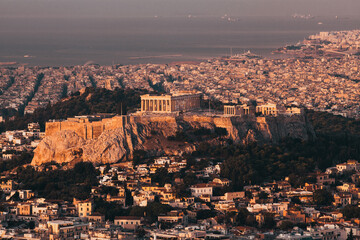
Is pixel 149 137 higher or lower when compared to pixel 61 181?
higher

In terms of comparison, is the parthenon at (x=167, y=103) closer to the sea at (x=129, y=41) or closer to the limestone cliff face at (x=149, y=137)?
the limestone cliff face at (x=149, y=137)

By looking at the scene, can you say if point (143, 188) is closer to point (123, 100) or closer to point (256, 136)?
point (256, 136)

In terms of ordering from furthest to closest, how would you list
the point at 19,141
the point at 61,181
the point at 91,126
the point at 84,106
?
the point at 84,106 < the point at 19,141 < the point at 91,126 < the point at 61,181

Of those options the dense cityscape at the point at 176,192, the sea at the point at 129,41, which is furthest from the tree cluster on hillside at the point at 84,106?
the sea at the point at 129,41

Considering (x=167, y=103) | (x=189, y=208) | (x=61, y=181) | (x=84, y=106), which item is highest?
(x=167, y=103)

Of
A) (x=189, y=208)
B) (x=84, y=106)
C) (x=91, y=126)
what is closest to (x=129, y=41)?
(x=84, y=106)

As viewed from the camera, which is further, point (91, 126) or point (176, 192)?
point (91, 126)

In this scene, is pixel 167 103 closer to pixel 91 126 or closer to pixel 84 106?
pixel 91 126
